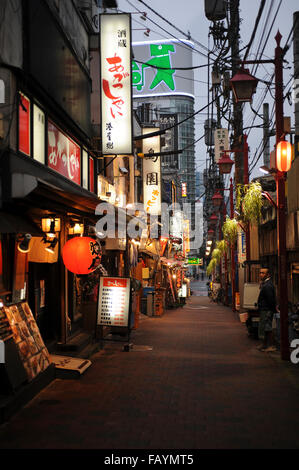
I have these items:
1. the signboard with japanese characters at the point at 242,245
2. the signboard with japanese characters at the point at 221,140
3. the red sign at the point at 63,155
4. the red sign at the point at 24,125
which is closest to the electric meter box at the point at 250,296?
the signboard with japanese characters at the point at 242,245

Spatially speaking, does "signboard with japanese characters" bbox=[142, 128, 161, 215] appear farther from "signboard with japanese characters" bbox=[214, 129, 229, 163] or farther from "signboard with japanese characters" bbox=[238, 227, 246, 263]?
"signboard with japanese characters" bbox=[238, 227, 246, 263]

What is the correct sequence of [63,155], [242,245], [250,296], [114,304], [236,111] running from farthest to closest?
[242,245] → [236,111] → [250,296] → [63,155] → [114,304]

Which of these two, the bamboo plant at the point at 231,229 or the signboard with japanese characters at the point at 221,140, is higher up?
the signboard with japanese characters at the point at 221,140

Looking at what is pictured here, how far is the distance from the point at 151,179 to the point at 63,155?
1416 cm

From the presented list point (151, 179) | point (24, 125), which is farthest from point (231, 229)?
point (24, 125)

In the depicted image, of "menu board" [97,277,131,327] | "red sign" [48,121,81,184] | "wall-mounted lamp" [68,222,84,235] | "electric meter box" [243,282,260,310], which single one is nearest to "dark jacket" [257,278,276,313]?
"electric meter box" [243,282,260,310]

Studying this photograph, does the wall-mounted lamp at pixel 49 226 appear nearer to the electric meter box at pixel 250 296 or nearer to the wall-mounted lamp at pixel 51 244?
the wall-mounted lamp at pixel 51 244

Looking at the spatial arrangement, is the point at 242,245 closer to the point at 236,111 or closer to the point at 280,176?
the point at 236,111

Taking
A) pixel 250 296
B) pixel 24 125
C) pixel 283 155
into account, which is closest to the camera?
pixel 24 125

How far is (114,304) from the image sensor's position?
14.3 meters

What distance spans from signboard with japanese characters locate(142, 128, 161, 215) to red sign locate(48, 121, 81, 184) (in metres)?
11.8

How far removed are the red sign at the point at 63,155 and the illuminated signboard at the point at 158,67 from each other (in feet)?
11.9

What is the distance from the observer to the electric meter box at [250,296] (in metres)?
17.3
